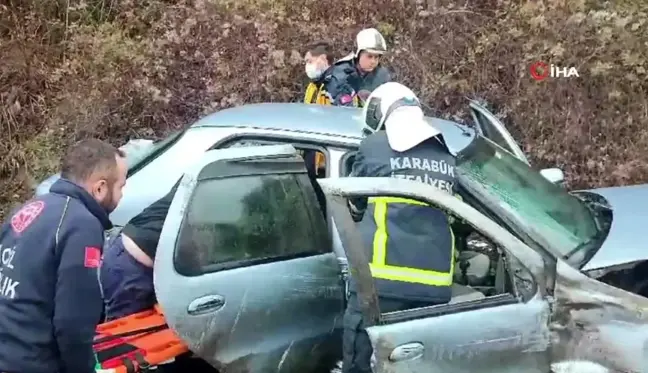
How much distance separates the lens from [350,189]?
3.18 m

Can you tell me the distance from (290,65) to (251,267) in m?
4.94

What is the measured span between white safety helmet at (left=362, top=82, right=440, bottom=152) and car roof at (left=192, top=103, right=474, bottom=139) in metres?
0.27

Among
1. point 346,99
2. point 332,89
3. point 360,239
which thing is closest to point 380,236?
point 360,239

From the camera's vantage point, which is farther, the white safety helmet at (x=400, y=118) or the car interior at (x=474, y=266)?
the car interior at (x=474, y=266)

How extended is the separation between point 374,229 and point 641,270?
124 cm

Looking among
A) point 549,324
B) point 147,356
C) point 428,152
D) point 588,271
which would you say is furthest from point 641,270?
point 147,356

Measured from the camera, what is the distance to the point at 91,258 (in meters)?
2.87

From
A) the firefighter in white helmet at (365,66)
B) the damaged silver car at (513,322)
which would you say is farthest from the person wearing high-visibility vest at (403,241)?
the firefighter in white helmet at (365,66)

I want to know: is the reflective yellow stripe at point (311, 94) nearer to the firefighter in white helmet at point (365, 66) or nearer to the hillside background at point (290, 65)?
the firefighter in white helmet at point (365, 66)

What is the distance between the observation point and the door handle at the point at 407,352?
3.39 metres

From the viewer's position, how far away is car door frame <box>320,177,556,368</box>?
126 inches

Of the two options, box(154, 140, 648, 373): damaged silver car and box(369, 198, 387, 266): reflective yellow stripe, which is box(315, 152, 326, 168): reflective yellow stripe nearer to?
box(154, 140, 648, 373): damaged silver car

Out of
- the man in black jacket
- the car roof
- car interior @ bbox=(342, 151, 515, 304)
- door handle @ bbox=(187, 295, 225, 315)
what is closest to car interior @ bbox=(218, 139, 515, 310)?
car interior @ bbox=(342, 151, 515, 304)

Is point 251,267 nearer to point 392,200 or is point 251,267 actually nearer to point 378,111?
point 392,200
